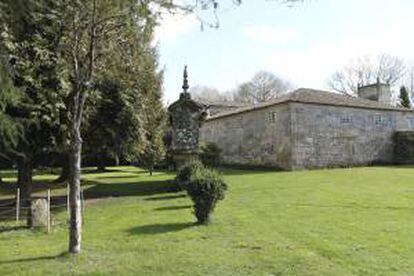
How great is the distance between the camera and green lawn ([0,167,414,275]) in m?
9.80

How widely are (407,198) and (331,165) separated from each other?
18463mm

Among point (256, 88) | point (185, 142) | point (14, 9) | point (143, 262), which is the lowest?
point (143, 262)

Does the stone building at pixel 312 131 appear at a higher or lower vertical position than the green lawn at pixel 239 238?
higher

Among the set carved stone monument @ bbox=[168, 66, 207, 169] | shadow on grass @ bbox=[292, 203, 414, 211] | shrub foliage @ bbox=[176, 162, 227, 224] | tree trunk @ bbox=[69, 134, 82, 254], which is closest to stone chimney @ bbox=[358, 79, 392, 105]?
carved stone monument @ bbox=[168, 66, 207, 169]

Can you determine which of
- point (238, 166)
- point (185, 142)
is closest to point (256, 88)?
point (238, 166)

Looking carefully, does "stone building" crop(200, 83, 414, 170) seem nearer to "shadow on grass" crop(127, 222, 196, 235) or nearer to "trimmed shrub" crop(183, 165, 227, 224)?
"trimmed shrub" crop(183, 165, 227, 224)

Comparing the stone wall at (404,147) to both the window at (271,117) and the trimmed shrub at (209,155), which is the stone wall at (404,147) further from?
the trimmed shrub at (209,155)

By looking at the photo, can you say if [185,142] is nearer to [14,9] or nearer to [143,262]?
[143,262]

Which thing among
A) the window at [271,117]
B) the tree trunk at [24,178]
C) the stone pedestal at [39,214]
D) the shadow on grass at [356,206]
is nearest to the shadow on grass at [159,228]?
the stone pedestal at [39,214]

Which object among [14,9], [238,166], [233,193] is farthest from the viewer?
[238,166]

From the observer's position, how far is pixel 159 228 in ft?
45.6

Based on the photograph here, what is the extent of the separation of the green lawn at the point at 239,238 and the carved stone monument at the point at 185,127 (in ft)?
8.48

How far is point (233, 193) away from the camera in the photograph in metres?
21.8

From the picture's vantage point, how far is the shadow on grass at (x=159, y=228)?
13.4m
